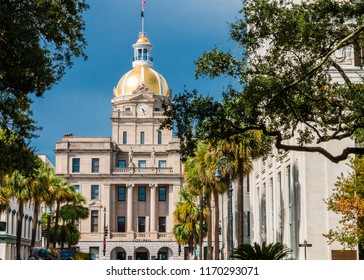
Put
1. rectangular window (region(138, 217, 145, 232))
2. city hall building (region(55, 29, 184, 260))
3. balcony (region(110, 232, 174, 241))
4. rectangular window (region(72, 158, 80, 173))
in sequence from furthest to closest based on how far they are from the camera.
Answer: rectangular window (region(72, 158, 80, 173)), rectangular window (region(138, 217, 145, 232)), balcony (region(110, 232, 174, 241)), city hall building (region(55, 29, 184, 260))

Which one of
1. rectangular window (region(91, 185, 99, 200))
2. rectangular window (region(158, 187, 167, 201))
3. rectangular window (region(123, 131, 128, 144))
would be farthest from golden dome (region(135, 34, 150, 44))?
rectangular window (region(91, 185, 99, 200))

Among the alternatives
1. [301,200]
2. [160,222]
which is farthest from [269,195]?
[160,222]

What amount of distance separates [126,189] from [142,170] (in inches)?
152

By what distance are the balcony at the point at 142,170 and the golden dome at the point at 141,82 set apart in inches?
738

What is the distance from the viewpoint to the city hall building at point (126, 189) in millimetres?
112375

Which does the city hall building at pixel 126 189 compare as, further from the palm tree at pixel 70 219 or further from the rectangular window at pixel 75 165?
the palm tree at pixel 70 219

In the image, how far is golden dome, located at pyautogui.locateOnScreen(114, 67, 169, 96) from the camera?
13275cm

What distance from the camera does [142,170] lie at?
117750mm

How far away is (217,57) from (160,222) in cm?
9234

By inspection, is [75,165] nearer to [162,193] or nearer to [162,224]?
[162,193]

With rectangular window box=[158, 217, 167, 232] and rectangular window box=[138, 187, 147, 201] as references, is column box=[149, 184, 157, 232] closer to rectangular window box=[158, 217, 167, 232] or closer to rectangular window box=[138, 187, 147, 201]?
rectangular window box=[158, 217, 167, 232]

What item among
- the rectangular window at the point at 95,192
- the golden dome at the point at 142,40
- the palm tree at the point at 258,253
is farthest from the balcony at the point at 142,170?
the palm tree at the point at 258,253

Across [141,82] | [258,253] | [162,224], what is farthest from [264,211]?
[141,82]
